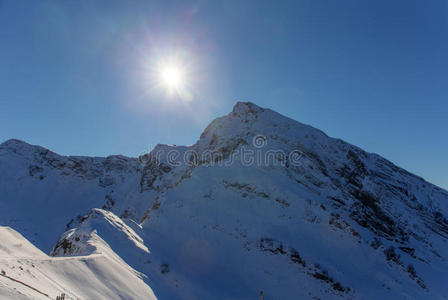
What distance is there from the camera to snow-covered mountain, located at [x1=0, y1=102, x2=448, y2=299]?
19.7 meters

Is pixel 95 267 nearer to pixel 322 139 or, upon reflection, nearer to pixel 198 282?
pixel 198 282

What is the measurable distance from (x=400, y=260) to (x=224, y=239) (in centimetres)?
1737

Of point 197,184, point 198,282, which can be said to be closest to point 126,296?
point 198,282

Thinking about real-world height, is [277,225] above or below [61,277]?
above

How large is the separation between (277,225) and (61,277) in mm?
18782

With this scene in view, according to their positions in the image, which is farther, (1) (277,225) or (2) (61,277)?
(1) (277,225)

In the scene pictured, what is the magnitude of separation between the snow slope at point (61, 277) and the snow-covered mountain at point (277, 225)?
8.85 feet

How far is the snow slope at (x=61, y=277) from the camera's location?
770 cm

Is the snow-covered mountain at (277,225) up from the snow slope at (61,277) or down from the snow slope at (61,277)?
up

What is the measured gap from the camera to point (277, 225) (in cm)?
2517

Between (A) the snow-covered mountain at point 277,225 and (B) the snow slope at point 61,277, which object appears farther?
(A) the snow-covered mountain at point 277,225

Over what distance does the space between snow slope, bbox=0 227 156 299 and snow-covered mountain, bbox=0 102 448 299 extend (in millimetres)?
2699

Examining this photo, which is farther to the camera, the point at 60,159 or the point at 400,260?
the point at 60,159

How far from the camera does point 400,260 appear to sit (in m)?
25.6
